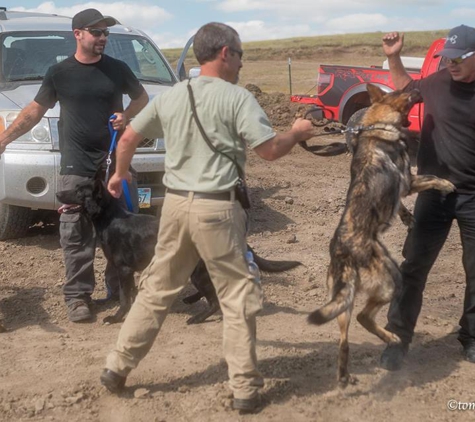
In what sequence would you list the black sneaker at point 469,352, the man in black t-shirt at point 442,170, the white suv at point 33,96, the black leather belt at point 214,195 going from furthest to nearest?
the white suv at point 33,96 → the black sneaker at point 469,352 → the man in black t-shirt at point 442,170 → the black leather belt at point 214,195

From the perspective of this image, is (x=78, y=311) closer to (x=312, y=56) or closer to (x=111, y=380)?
(x=111, y=380)

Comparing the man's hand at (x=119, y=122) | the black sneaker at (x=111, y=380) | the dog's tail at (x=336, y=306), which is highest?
the man's hand at (x=119, y=122)

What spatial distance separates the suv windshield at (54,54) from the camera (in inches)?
332

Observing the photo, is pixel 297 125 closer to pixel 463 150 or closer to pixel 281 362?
pixel 463 150

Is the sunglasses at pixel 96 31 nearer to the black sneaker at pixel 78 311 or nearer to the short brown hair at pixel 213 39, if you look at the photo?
the short brown hair at pixel 213 39

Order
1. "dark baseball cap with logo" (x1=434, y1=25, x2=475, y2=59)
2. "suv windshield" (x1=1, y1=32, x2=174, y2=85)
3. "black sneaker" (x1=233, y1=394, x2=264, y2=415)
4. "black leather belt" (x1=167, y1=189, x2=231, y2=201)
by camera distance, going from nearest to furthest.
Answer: "black leather belt" (x1=167, y1=189, x2=231, y2=201)
"black sneaker" (x1=233, y1=394, x2=264, y2=415)
"dark baseball cap with logo" (x1=434, y1=25, x2=475, y2=59)
"suv windshield" (x1=1, y1=32, x2=174, y2=85)

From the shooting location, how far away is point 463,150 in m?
4.95

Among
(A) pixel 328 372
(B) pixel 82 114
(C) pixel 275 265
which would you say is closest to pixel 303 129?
A: (A) pixel 328 372

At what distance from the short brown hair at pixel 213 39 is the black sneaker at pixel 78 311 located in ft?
8.90

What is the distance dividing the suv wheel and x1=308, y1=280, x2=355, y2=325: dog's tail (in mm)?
4437

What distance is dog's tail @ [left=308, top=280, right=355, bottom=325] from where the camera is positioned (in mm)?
4395


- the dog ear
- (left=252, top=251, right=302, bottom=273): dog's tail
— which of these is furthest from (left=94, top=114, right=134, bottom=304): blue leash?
the dog ear

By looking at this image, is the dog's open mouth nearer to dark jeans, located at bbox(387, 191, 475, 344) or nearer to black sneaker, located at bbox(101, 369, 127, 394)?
black sneaker, located at bbox(101, 369, 127, 394)

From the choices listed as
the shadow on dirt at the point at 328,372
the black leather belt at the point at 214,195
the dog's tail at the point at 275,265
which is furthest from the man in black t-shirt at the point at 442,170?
the black leather belt at the point at 214,195
